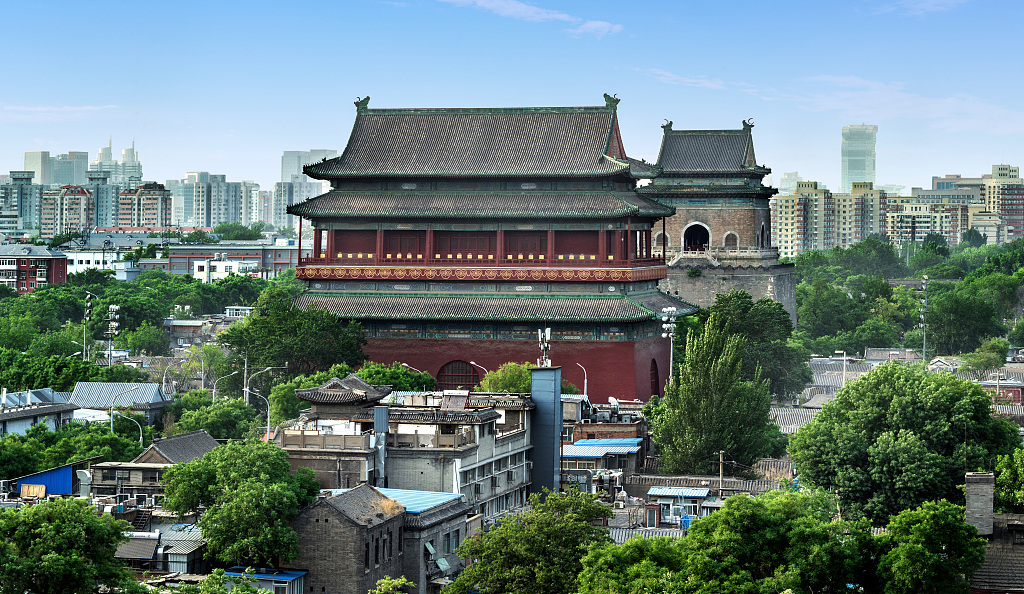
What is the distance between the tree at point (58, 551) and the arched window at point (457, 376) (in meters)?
51.9

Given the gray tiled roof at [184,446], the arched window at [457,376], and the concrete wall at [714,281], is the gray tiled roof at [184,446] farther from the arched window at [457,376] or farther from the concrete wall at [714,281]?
the concrete wall at [714,281]

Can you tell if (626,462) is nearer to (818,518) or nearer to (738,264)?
(818,518)

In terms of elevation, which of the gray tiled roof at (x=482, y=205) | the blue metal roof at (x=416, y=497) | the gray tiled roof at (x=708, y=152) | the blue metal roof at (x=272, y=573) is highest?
the gray tiled roof at (x=708, y=152)

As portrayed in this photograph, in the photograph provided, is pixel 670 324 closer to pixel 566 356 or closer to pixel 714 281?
pixel 566 356

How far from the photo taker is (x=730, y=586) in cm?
4950

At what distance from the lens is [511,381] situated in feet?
299

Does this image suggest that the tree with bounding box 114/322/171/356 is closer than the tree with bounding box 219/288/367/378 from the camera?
No

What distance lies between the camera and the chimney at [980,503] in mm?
57844

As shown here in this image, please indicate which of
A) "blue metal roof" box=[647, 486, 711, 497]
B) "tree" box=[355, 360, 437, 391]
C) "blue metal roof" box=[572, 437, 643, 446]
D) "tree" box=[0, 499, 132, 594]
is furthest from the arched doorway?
"tree" box=[0, 499, 132, 594]

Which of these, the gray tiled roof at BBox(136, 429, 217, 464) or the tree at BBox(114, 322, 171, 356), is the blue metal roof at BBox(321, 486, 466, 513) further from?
the tree at BBox(114, 322, 171, 356)

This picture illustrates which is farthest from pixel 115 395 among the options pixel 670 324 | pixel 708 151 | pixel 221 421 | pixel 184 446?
pixel 708 151

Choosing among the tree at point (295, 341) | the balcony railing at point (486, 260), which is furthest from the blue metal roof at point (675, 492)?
the balcony railing at point (486, 260)

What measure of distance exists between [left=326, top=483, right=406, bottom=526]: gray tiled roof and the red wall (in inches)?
1647

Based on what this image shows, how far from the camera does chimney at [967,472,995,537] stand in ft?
190
